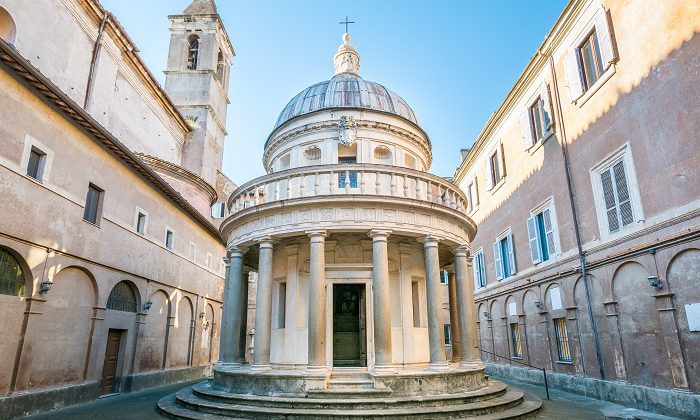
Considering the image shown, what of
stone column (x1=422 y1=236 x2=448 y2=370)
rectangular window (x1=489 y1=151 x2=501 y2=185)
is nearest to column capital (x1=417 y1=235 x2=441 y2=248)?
stone column (x1=422 y1=236 x2=448 y2=370)

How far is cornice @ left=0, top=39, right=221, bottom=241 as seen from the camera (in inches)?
406

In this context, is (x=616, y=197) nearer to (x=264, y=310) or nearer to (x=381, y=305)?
(x=381, y=305)

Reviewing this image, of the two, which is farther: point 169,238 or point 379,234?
point 169,238

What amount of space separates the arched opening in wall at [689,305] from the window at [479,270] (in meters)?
14.6

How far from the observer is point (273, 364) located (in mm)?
13148

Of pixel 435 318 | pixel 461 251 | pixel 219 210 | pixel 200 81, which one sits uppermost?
pixel 200 81

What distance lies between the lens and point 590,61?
50.2 ft

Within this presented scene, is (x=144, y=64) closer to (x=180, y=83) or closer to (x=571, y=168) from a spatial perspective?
(x=180, y=83)

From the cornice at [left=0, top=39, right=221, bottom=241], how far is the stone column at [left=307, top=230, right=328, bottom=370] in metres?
7.78

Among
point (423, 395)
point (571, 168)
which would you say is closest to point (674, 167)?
point (571, 168)

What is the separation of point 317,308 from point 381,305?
5.70ft

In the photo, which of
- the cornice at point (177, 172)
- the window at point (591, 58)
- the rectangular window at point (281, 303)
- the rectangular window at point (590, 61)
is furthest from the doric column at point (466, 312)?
the cornice at point (177, 172)

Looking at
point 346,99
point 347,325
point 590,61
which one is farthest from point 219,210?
point 590,61

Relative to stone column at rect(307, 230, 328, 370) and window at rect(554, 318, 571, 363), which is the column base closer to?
stone column at rect(307, 230, 328, 370)
